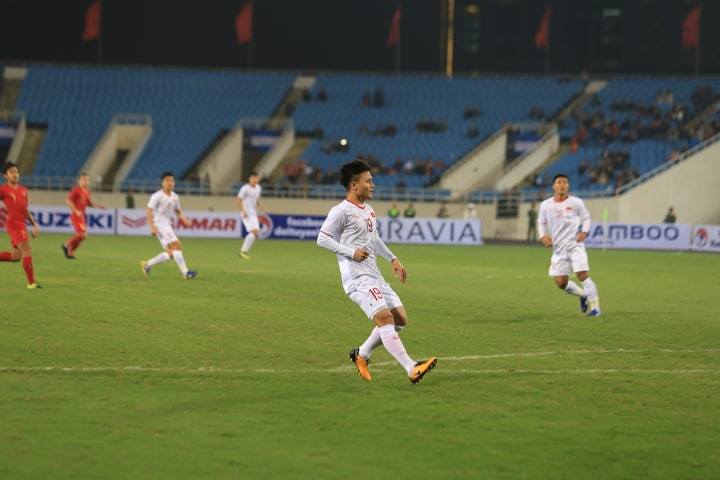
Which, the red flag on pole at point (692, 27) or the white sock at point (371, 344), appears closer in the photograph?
the white sock at point (371, 344)

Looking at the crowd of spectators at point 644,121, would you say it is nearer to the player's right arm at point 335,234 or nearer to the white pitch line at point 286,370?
the white pitch line at point 286,370

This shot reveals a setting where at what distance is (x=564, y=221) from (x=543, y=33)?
4937 centimetres

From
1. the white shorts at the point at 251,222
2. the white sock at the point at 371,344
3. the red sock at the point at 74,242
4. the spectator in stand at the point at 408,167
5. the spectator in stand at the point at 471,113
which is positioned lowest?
the red sock at the point at 74,242

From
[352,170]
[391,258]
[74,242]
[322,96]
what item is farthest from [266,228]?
[352,170]

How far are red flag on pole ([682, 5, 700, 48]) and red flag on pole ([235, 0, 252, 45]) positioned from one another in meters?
25.1

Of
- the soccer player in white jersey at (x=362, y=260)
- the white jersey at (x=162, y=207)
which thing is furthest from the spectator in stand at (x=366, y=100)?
the soccer player in white jersey at (x=362, y=260)

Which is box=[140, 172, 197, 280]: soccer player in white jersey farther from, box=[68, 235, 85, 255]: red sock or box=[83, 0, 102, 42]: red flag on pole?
box=[83, 0, 102, 42]: red flag on pole

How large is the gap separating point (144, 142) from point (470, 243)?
20.5 meters

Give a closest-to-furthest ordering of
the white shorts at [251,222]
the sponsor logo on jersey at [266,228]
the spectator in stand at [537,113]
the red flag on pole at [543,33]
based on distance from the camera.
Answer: the white shorts at [251,222] < the sponsor logo on jersey at [266,228] < the spectator in stand at [537,113] < the red flag on pole at [543,33]

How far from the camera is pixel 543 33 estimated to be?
213ft

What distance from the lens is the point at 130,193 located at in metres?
49.8

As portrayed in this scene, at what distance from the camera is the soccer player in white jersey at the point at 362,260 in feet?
34.1

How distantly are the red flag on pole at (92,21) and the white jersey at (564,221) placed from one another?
1960 inches

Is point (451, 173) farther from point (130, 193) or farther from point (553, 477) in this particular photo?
point (553, 477)
